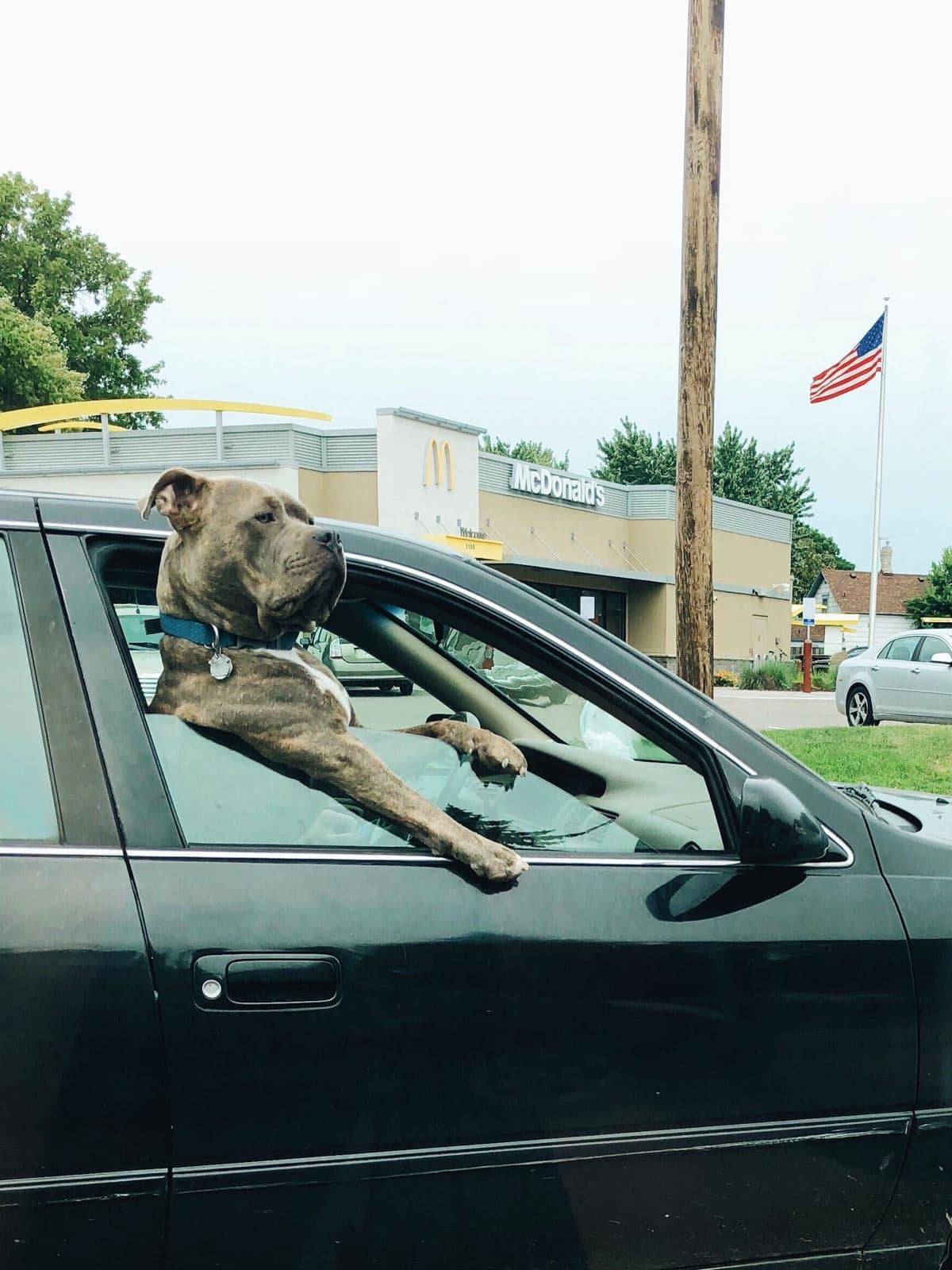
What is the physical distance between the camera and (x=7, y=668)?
76.1 inches

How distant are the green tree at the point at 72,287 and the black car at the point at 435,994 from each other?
45.4 m

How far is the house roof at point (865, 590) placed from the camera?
70438 mm

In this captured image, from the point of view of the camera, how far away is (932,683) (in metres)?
17.4

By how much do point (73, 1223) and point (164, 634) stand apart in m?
0.94

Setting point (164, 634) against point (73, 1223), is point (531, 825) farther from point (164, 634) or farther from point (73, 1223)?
point (73, 1223)

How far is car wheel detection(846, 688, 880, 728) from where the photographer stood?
18467mm

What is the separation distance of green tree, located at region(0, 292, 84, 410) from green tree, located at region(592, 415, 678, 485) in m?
29.9

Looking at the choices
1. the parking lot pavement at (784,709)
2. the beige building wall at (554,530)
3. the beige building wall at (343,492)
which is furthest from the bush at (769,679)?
the beige building wall at (343,492)

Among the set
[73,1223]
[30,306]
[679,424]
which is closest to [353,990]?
[73,1223]

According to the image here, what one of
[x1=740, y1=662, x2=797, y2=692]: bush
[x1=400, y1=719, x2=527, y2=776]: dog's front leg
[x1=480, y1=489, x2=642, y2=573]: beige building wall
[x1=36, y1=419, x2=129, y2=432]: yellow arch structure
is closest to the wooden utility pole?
[x1=400, y1=719, x2=527, y2=776]: dog's front leg

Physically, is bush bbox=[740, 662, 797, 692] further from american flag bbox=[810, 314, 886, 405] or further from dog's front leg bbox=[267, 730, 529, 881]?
dog's front leg bbox=[267, 730, 529, 881]

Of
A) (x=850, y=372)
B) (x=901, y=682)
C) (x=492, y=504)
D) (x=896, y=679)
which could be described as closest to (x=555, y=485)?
(x=492, y=504)

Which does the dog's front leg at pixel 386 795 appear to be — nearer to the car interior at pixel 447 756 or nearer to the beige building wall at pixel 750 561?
the car interior at pixel 447 756

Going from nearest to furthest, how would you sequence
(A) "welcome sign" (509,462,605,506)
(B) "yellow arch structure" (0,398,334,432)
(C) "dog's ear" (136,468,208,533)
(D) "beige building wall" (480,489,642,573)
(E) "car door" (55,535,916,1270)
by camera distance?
1. (E) "car door" (55,535,916,1270)
2. (C) "dog's ear" (136,468,208,533)
3. (B) "yellow arch structure" (0,398,334,432)
4. (D) "beige building wall" (480,489,642,573)
5. (A) "welcome sign" (509,462,605,506)
